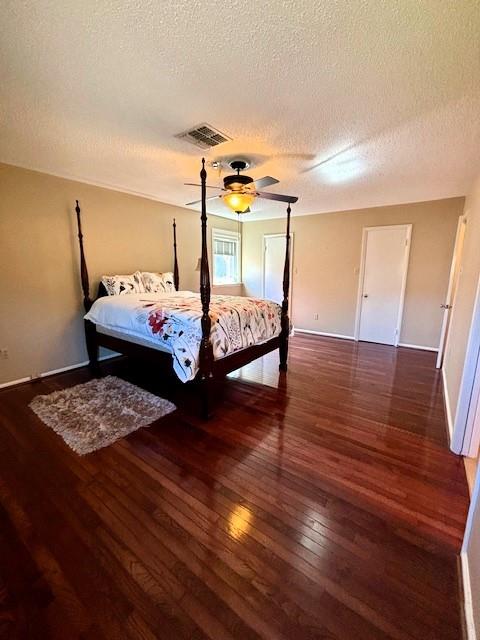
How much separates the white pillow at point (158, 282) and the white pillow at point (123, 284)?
8 centimetres

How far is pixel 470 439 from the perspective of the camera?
6.37 ft

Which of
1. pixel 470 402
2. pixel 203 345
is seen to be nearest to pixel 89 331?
pixel 203 345

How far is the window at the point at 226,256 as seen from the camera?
5.71 meters

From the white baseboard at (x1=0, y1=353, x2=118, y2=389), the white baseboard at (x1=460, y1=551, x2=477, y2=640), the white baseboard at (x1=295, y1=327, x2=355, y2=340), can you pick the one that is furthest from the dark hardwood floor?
the white baseboard at (x1=295, y1=327, x2=355, y2=340)

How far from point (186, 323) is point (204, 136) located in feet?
5.21

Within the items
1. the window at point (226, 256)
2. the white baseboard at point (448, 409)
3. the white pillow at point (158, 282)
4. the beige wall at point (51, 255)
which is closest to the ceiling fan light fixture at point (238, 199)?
the white pillow at point (158, 282)

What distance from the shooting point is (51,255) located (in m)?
3.21

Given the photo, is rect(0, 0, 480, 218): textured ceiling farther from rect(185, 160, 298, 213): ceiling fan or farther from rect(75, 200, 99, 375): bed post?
rect(75, 200, 99, 375): bed post

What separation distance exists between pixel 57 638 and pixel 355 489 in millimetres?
1578

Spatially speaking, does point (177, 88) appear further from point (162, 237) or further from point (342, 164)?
point (162, 237)

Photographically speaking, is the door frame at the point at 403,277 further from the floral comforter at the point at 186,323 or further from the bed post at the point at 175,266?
the bed post at the point at 175,266

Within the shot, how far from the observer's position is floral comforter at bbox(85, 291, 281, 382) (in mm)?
2340

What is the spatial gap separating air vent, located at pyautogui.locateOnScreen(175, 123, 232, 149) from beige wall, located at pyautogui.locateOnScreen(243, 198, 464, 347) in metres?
3.32

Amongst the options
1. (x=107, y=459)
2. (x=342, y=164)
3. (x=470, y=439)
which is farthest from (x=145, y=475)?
(x=342, y=164)
